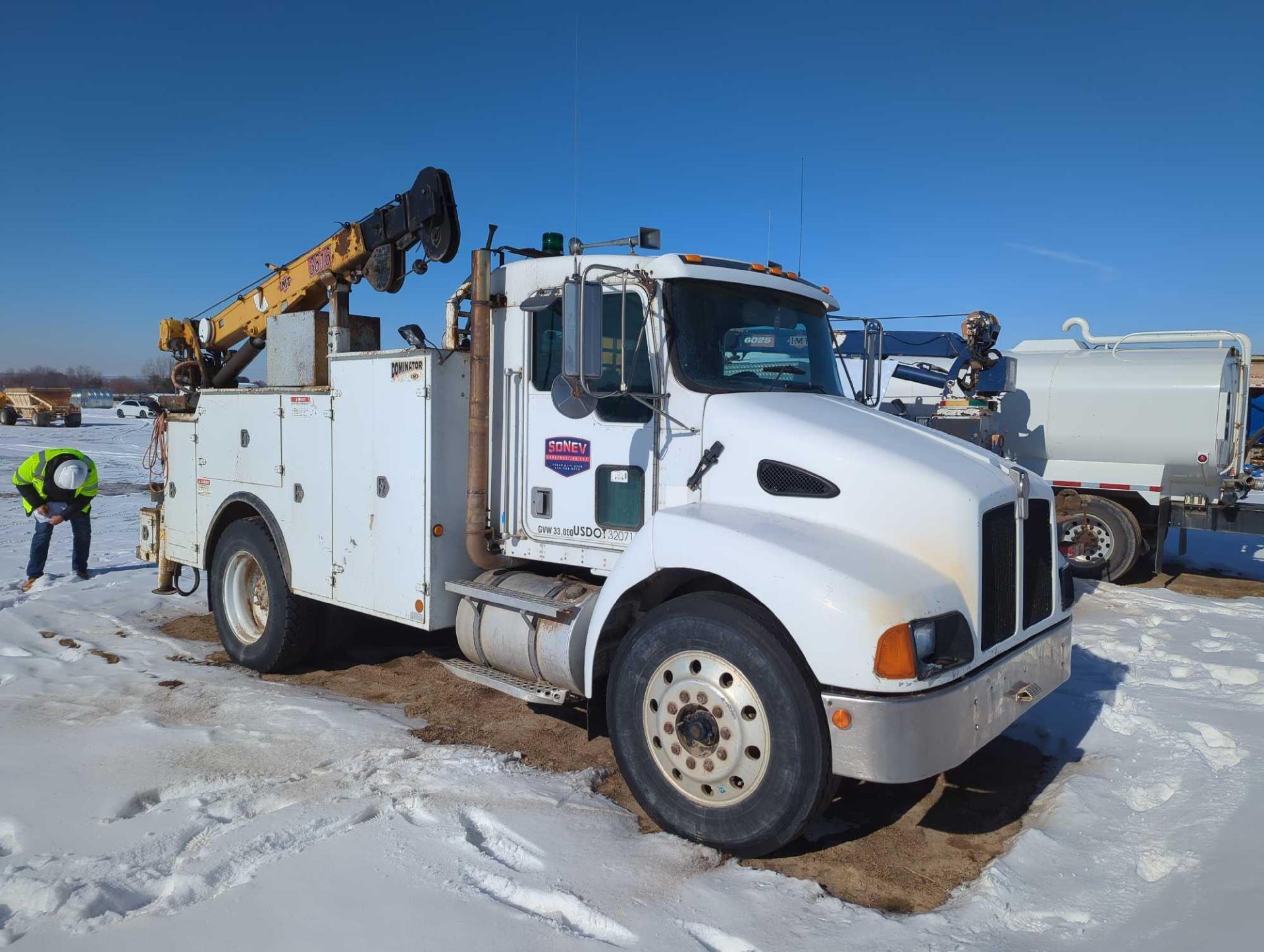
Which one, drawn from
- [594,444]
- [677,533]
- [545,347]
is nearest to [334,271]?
[545,347]

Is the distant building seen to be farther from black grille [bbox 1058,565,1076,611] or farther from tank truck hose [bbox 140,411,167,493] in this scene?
black grille [bbox 1058,565,1076,611]

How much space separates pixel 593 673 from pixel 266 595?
346cm

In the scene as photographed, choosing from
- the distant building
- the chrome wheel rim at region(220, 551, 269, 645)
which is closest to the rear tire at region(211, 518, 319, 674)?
the chrome wheel rim at region(220, 551, 269, 645)

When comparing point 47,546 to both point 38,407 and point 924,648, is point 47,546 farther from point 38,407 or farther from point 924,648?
point 38,407

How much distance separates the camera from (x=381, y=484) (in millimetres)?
5617

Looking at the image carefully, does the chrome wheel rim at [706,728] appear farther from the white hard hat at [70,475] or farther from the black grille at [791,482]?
the white hard hat at [70,475]

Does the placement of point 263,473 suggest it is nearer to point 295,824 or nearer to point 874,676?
point 295,824

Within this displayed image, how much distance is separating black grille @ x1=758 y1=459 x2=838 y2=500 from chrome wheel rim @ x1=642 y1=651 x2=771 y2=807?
81cm

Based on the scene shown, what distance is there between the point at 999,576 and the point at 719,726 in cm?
137

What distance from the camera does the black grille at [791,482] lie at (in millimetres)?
3873

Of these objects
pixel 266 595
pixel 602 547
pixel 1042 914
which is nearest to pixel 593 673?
pixel 602 547

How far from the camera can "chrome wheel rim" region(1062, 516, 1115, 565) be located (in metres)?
10.8

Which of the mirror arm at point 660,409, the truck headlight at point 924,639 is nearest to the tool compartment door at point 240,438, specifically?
the mirror arm at point 660,409

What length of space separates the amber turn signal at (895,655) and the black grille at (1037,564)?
1.01 m
